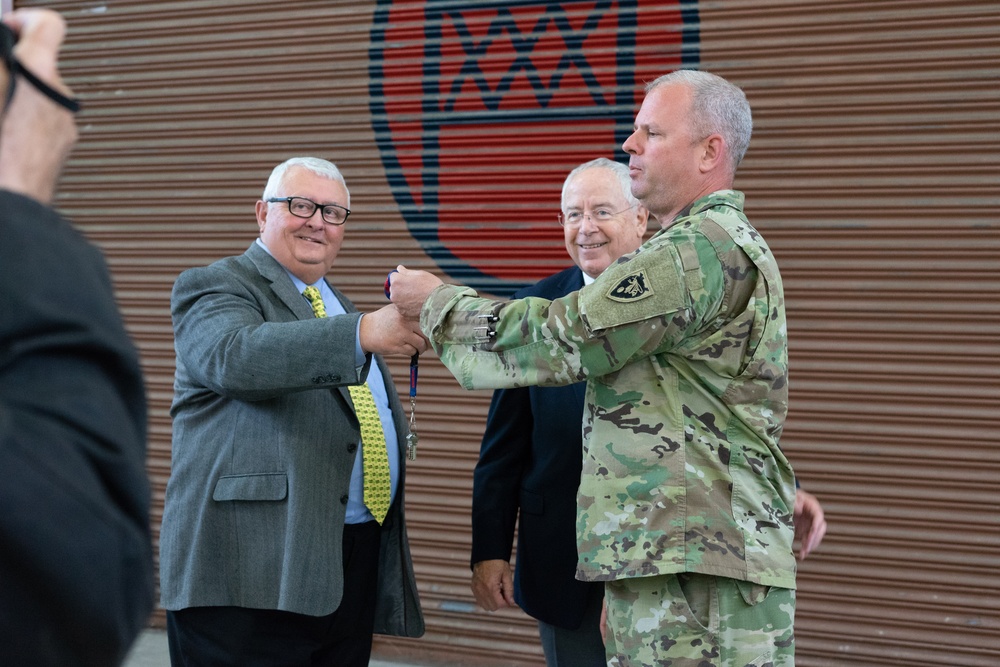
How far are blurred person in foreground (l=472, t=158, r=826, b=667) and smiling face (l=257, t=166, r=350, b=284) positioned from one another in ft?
2.30

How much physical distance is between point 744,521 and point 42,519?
68.3 inches

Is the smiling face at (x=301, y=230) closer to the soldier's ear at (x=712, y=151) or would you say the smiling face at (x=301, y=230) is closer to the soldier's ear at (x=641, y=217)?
the soldier's ear at (x=641, y=217)

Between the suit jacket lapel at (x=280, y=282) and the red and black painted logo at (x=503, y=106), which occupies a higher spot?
the red and black painted logo at (x=503, y=106)

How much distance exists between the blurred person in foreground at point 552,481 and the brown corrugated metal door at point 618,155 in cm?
162

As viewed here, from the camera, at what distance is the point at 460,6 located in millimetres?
5125

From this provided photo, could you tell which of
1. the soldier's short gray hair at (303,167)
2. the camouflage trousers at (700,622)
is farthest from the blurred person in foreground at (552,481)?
the soldier's short gray hair at (303,167)

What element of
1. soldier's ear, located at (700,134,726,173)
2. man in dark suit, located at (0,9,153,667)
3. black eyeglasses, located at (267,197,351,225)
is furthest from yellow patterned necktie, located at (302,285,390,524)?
man in dark suit, located at (0,9,153,667)

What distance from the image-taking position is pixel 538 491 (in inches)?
120

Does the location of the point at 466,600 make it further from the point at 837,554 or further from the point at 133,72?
the point at 133,72

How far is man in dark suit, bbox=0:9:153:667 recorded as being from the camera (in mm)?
828

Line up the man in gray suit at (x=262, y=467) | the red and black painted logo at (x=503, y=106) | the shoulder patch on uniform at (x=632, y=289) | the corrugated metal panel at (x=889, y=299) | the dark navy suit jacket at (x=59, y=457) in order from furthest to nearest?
the red and black painted logo at (x=503, y=106), the corrugated metal panel at (x=889, y=299), the man in gray suit at (x=262, y=467), the shoulder patch on uniform at (x=632, y=289), the dark navy suit jacket at (x=59, y=457)

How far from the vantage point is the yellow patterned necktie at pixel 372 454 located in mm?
2957

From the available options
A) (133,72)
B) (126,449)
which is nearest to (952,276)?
(126,449)

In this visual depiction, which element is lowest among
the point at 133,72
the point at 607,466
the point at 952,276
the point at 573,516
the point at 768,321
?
the point at 573,516
